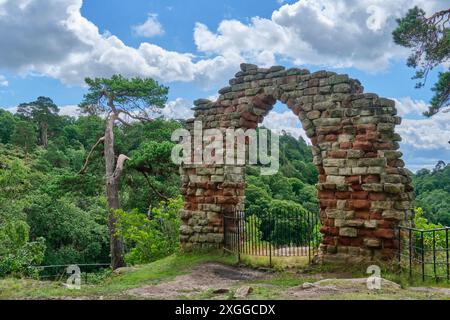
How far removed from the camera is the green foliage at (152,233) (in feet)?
55.7

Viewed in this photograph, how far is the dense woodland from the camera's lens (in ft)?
57.0

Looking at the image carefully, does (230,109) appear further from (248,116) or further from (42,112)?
(42,112)

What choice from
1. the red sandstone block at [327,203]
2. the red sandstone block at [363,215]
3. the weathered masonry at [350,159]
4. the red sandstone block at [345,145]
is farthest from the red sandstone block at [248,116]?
the red sandstone block at [363,215]

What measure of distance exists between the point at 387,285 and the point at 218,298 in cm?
250

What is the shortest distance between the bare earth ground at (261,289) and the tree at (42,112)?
49.9 m

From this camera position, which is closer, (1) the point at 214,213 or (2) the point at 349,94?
(2) the point at 349,94

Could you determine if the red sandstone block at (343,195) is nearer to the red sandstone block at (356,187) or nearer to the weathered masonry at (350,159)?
the weathered masonry at (350,159)

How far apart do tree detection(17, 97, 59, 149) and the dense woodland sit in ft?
15.2

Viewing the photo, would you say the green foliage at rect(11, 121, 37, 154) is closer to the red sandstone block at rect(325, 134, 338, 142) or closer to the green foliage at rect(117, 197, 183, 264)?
the green foliage at rect(117, 197, 183, 264)

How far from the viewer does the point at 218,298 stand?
6.80 metres

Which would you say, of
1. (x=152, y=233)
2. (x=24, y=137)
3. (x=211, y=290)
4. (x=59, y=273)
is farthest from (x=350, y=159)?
(x=24, y=137)

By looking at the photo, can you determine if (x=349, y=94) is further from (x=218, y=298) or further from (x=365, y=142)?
(x=218, y=298)
